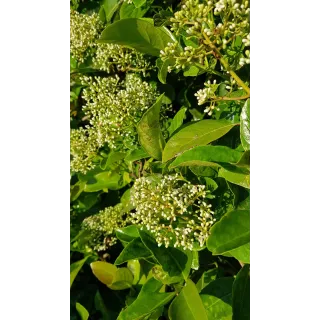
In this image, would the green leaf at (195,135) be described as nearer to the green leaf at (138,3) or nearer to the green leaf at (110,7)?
the green leaf at (138,3)

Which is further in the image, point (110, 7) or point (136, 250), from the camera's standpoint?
point (110, 7)

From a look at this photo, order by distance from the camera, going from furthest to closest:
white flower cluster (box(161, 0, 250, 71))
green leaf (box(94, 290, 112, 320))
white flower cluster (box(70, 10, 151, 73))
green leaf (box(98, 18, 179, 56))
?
green leaf (box(94, 290, 112, 320)), white flower cluster (box(70, 10, 151, 73)), green leaf (box(98, 18, 179, 56)), white flower cluster (box(161, 0, 250, 71))

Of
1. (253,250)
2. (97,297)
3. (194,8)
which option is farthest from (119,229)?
(194,8)

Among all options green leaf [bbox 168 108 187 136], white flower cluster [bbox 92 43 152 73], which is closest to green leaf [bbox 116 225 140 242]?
green leaf [bbox 168 108 187 136]

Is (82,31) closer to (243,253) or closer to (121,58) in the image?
(121,58)

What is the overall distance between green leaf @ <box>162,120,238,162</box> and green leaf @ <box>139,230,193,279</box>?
20cm

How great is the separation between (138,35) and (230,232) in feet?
1.28

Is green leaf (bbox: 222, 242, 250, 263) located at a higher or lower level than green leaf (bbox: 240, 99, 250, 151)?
lower

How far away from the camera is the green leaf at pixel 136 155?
95 cm

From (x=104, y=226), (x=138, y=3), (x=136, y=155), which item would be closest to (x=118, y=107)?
(x=136, y=155)

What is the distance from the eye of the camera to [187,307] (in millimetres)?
835

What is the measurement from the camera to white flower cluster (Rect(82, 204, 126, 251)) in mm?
1067

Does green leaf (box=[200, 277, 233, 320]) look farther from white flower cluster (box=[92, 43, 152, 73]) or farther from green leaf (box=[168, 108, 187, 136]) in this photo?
white flower cluster (box=[92, 43, 152, 73])

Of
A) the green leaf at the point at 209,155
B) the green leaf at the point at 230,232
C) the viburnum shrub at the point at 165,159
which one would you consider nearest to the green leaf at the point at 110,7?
the viburnum shrub at the point at 165,159
